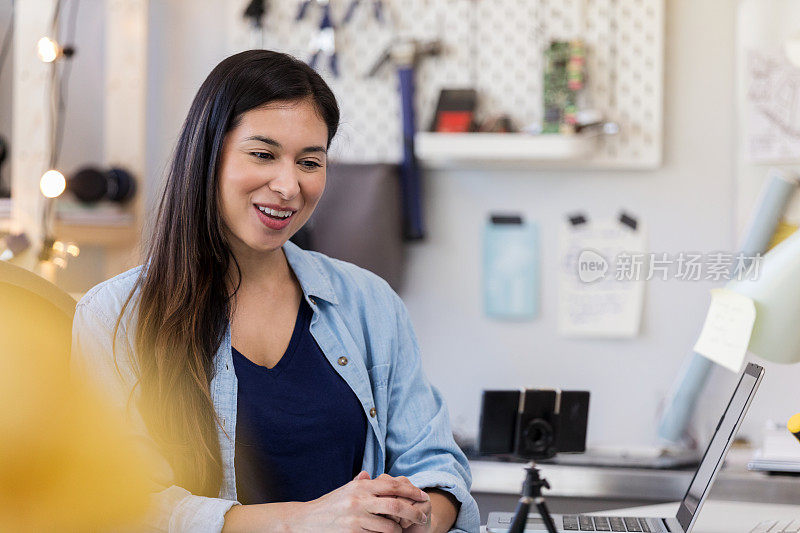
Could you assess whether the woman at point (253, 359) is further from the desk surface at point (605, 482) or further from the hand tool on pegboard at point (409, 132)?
the hand tool on pegboard at point (409, 132)

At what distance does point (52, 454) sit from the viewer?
50cm

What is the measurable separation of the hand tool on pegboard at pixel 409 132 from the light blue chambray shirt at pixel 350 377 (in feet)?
3.12

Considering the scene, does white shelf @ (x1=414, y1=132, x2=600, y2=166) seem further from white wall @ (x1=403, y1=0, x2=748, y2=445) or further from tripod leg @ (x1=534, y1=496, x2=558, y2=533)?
tripod leg @ (x1=534, y1=496, x2=558, y2=533)

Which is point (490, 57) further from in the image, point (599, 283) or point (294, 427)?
point (294, 427)

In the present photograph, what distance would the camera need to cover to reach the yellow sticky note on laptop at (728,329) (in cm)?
142

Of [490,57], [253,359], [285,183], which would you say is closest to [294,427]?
[253,359]

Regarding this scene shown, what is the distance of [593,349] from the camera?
93.3 inches

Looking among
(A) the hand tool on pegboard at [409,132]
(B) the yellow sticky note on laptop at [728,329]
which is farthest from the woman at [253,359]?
(A) the hand tool on pegboard at [409,132]

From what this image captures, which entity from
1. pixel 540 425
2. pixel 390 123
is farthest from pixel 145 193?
pixel 540 425

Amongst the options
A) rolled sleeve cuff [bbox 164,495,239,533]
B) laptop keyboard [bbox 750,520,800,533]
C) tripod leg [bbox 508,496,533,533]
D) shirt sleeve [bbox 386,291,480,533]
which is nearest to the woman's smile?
shirt sleeve [bbox 386,291,480,533]

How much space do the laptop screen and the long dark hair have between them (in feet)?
2.12

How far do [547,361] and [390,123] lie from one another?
73 centimetres

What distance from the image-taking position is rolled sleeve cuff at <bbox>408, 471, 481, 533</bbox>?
4.08ft

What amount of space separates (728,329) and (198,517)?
0.86m
